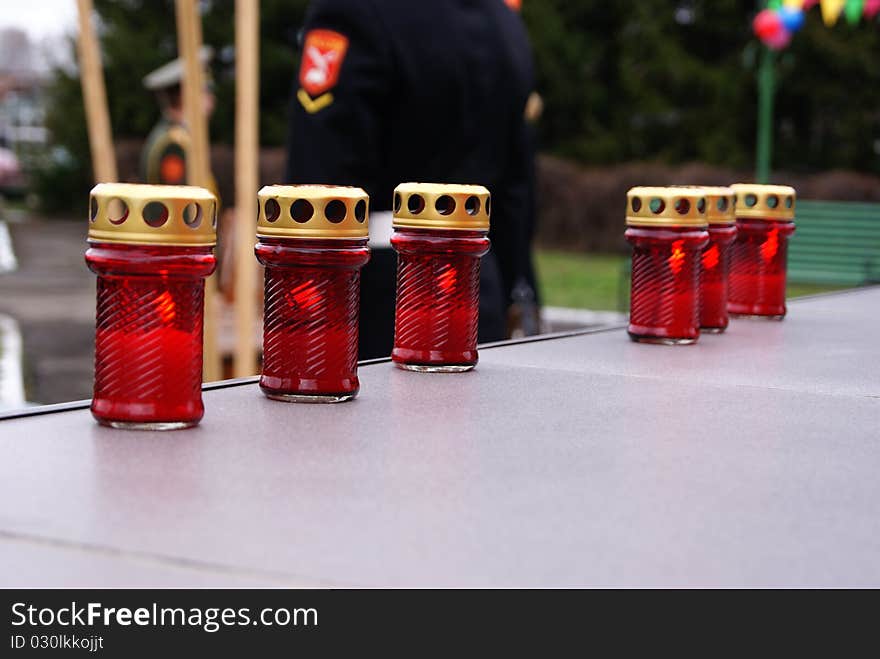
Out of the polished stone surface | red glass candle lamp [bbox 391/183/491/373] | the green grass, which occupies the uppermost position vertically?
red glass candle lamp [bbox 391/183/491/373]

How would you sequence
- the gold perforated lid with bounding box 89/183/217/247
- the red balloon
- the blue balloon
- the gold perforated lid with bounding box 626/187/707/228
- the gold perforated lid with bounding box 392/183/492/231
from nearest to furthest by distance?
the gold perforated lid with bounding box 89/183/217/247
the gold perforated lid with bounding box 392/183/492/231
the gold perforated lid with bounding box 626/187/707/228
the red balloon
the blue balloon

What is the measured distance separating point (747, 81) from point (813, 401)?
24.9m

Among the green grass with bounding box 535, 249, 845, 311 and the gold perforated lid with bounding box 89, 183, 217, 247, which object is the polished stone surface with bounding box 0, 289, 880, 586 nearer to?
the gold perforated lid with bounding box 89, 183, 217, 247

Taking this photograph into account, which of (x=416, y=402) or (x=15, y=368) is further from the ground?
(x=416, y=402)

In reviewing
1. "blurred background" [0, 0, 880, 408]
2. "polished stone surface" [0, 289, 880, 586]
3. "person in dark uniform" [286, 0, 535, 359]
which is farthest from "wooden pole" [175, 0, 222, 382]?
"blurred background" [0, 0, 880, 408]

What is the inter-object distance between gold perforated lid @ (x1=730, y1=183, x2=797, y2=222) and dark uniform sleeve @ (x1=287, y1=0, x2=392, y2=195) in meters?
0.97

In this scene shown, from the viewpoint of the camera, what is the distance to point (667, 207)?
7.23 feet

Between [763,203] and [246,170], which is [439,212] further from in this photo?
[246,170]

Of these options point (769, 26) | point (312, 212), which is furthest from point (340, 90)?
point (769, 26)

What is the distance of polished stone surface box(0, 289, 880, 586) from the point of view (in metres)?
0.95

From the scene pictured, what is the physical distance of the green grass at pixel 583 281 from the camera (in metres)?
14.6

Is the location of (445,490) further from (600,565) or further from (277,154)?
(277,154)

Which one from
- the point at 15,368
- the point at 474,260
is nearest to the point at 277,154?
the point at 15,368

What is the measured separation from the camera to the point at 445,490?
1173mm
